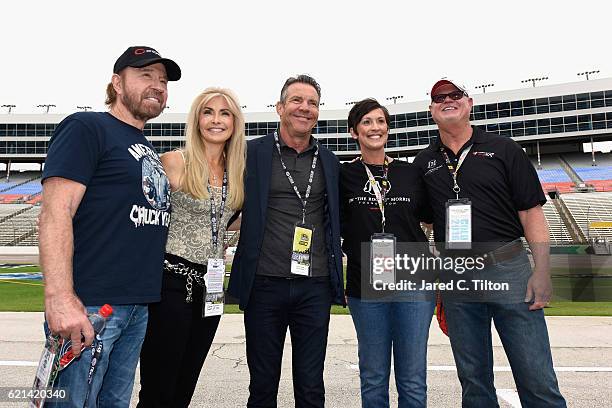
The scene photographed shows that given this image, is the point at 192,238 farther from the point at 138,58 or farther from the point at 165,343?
the point at 138,58

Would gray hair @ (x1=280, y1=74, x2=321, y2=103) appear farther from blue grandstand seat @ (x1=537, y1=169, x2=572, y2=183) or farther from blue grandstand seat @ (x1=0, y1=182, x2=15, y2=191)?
blue grandstand seat @ (x1=0, y1=182, x2=15, y2=191)

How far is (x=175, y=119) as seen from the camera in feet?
187

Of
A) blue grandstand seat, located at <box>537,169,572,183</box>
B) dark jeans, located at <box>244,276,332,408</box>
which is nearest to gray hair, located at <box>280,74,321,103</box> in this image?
dark jeans, located at <box>244,276,332,408</box>

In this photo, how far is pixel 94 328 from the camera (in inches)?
74.2

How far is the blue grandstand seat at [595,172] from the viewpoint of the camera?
4156cm

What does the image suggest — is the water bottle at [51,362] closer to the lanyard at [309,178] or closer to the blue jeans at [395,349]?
the lanyard at [309,178]

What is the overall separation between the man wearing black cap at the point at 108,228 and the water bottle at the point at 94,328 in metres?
0.04

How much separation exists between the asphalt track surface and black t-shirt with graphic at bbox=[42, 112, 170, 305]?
1.89 meters

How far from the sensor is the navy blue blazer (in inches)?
104

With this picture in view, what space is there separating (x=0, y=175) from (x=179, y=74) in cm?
6745

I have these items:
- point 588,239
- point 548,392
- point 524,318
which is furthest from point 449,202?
point 588,239

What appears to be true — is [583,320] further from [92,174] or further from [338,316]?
[92,174]

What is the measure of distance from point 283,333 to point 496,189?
1.65 meters

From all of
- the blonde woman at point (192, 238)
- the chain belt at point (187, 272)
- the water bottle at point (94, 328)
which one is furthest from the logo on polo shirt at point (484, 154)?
the water bottle at point (94, 328)
